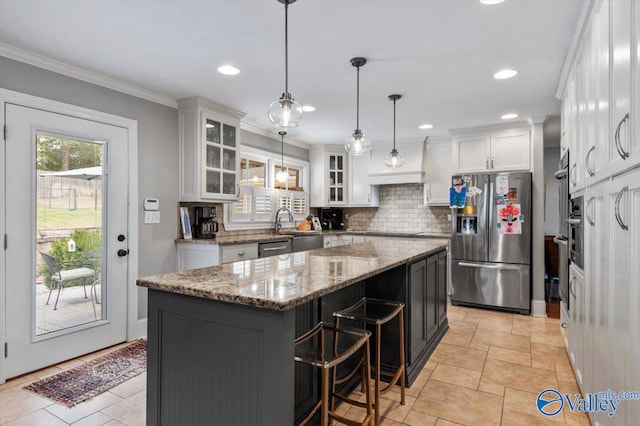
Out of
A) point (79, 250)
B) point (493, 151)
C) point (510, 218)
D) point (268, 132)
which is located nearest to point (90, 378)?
point (79, 250)

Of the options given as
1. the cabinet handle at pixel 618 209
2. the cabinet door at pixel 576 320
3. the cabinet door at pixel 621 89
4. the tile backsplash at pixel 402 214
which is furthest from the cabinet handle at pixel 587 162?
the tile backsplash at pixel 402 214

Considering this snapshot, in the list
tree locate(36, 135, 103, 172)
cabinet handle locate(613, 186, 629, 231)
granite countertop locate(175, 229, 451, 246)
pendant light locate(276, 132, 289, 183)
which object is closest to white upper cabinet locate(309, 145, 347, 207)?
granite countertop locate(175, 229, 451, 246)

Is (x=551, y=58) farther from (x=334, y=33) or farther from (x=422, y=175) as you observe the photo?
(x=422, y=175)

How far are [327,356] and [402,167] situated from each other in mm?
3882

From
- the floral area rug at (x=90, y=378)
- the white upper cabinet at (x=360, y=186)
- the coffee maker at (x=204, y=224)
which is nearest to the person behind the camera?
the floral area rug at (x=90, y=378)

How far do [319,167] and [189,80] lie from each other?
10.1 ft

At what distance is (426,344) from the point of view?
2955 millimetres

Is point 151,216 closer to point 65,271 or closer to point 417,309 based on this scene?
point 65,271

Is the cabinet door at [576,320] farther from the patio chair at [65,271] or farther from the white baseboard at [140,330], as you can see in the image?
the patio chair at [65,271]

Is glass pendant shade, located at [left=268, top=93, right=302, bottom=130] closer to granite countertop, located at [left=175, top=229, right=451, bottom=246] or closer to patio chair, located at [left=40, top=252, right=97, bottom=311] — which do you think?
granite countertop, located at [left=175, top=229, right=451, bottom=246]

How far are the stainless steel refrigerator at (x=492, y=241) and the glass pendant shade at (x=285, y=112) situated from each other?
3.19m

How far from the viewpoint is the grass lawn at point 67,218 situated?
9.11 ft

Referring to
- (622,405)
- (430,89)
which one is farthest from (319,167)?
(622,405)

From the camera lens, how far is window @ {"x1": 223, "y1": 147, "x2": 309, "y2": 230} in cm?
479
